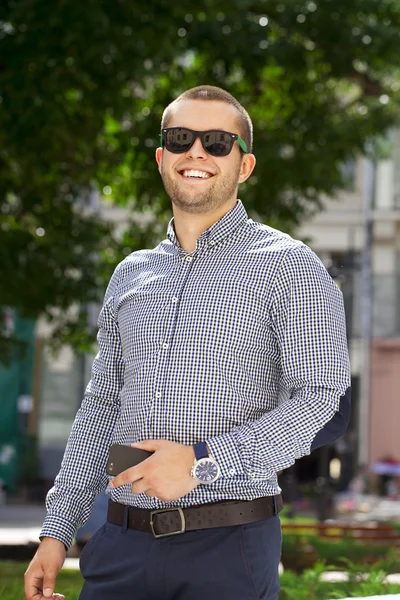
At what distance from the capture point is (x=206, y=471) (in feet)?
8.51

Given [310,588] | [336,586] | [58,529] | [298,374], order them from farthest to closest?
[336,586] → [310,588] → [58,529] → [298,374]

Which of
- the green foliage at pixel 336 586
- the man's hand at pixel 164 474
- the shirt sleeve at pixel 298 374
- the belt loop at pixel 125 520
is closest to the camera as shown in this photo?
the man's hand at pixel 164 474

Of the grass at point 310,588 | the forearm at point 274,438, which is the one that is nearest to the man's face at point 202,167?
the forearm at point 274,438

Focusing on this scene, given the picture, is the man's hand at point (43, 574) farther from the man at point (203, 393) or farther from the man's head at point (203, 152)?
the man's head at point (203, 152)

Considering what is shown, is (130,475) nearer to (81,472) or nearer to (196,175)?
(81,472)

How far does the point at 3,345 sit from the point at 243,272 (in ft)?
31.3

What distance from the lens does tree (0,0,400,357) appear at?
30.7 feet

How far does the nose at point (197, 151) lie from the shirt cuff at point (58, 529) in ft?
3.41

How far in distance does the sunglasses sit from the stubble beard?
0.25 ft

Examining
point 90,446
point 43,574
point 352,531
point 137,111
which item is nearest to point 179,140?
point 90,446

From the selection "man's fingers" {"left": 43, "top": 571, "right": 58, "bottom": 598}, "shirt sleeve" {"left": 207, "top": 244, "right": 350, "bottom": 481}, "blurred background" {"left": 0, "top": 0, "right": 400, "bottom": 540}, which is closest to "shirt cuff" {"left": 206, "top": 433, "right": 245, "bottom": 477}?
"shirt sleeve" {"left": 207, "top": 244, "right": 350, "bottom": 481}

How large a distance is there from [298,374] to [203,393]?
9.6 inches

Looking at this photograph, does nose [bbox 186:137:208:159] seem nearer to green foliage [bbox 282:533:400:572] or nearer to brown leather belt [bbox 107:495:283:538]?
brown leather belt [bbox 107:495:283:538]

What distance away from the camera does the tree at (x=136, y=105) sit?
936 cm
